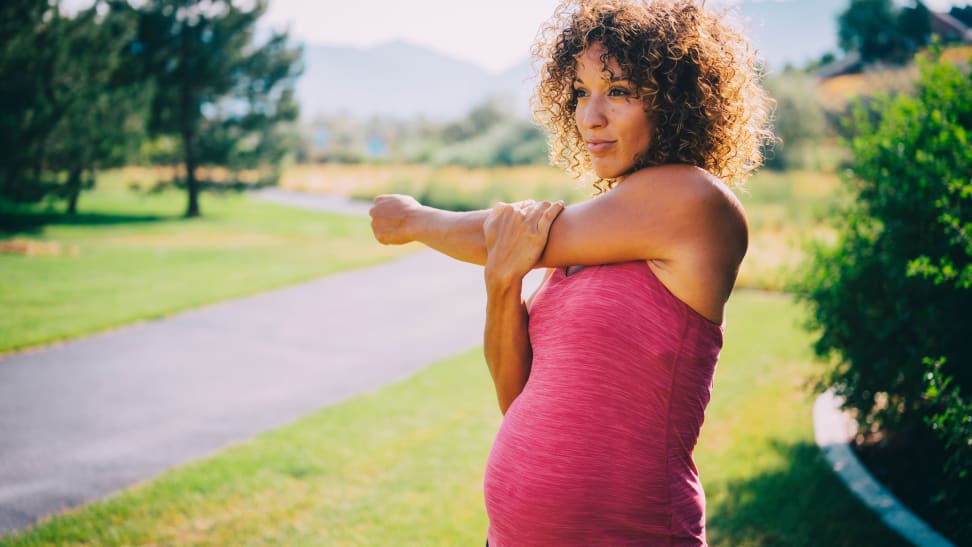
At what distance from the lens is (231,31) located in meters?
23.5

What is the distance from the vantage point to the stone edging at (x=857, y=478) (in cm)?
364

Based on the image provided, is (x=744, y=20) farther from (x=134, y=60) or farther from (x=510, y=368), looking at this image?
(x=134, y=60)

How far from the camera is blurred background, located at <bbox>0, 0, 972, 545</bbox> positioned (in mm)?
3861

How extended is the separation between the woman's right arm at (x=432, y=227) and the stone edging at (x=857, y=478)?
3248 millimetres

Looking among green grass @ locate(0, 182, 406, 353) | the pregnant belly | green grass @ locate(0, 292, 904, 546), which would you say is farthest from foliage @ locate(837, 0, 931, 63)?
the pregnant belly

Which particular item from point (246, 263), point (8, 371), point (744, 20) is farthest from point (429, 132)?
point (744, 20)

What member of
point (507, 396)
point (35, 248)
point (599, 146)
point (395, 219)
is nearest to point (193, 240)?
point (35, 248)

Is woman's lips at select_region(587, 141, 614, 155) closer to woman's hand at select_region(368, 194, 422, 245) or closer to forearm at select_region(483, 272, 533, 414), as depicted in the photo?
forearm at select_region(483, 272, 533, 414)

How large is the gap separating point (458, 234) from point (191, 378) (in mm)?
5933

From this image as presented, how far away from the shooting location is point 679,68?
64.1 inches

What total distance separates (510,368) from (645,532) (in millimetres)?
535

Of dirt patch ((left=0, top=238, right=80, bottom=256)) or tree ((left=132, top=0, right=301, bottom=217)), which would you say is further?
tree ((left=132, top=0, right=301, bottom=217))

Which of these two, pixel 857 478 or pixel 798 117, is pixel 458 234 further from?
pixel 798 117

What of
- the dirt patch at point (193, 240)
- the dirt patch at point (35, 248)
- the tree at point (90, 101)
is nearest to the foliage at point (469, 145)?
the dirt patch at point (193, 240)
